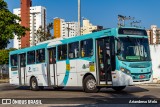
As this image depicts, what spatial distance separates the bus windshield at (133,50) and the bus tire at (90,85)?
2114mm

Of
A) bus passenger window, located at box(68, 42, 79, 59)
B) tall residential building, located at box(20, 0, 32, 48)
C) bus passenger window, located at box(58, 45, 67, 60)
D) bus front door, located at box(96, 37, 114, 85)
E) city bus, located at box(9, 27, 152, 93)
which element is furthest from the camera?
tall residential building, located at box(20, 0, 32, 48)

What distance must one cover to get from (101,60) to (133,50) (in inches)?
65.5

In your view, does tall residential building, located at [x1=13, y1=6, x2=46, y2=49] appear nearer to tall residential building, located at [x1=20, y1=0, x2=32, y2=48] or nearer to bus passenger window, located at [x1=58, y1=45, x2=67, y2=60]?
tall residential building, located at [x1=20, y1=0, x2=32, y2=48]

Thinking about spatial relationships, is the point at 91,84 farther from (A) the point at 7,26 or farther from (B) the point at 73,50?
(A) the point at 7,26

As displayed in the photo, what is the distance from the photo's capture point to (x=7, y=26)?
4188 centimetres

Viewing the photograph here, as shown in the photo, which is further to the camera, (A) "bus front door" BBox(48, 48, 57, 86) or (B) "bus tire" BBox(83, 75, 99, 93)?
(A) "bus front door" BBox(48, 48, 57, 86)

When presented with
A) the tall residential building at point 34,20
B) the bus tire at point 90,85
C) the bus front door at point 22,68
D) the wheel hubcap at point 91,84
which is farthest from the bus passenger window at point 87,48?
the tall residential building at point 34,20

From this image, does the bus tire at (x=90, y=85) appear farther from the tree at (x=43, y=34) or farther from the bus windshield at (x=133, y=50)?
the tree at (x=43, y=34)

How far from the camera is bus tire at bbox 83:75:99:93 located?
63.2ft

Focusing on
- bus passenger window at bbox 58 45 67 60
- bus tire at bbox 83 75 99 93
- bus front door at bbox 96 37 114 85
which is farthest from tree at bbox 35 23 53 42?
bus front door at bbox 96 37 114 85

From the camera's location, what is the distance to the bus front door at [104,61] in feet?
60.7

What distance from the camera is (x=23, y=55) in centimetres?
2705

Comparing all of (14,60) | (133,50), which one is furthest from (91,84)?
(14,60)

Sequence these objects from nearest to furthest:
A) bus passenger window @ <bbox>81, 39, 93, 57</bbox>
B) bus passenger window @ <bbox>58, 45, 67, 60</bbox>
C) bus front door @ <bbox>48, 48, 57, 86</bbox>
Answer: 1. bus passenger window @ <bbox>81, 39, 93, 57</bbox>
2. bus passenger window @ <bbox>58, 45, 67, 60</bbox>
3. bus front door @ <bbox>48, 48, 57, 86</bbox>
